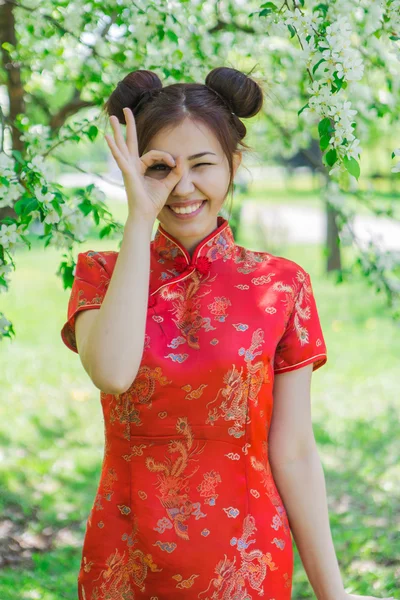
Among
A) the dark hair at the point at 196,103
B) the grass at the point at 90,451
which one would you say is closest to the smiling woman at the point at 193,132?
the dark hair at the point at 196,103

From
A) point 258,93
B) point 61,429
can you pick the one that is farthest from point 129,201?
point 61,429

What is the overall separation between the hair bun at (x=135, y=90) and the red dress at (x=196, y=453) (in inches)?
16.7

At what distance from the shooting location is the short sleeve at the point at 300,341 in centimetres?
193

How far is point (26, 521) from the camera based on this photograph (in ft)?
15.8

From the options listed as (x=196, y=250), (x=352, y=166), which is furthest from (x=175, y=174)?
(x=352, y=166)

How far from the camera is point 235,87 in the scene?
6.75ft

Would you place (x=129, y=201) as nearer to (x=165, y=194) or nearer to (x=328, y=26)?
(x=165, y=194)

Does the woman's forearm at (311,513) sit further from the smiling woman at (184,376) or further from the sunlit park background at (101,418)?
the sunlit park background at (101,418)

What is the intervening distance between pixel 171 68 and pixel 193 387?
1.84m

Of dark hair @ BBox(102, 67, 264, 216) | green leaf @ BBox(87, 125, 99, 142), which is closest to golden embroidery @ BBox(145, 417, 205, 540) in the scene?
dark hair @ BBox(102, 67, 264, 216)

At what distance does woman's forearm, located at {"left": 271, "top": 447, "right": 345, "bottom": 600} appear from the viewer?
1953 mm

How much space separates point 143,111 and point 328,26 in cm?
54

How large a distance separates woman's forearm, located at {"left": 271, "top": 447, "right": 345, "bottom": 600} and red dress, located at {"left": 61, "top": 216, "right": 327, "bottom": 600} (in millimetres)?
38

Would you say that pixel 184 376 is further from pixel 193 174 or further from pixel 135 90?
pixel 135 90
